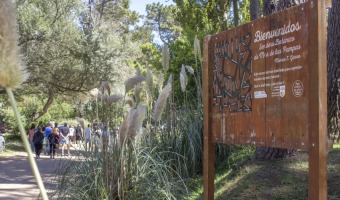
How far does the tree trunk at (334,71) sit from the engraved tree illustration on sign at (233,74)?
83.2 inches

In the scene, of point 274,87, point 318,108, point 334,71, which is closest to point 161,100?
point 274,87

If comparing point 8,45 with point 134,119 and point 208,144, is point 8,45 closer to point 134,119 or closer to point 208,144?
point 134,119

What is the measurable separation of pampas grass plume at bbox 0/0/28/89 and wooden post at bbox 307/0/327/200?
8.27 feet

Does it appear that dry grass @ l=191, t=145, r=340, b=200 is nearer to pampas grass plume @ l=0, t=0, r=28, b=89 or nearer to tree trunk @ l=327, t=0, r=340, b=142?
tree trunk @ l=327, t=0, r=340, b=142

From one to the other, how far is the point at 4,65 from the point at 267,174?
4968mm

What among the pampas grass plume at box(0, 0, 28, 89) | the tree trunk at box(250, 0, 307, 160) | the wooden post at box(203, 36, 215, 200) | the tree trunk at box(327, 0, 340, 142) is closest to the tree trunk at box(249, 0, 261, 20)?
the tree trunk at box(250, 0, 307, 160)

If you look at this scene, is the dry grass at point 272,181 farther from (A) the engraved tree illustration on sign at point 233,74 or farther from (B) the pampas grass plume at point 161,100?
(B) the pampas grass plume at point 161,100

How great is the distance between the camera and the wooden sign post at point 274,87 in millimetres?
3615

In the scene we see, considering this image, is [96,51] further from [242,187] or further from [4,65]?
[4,65]

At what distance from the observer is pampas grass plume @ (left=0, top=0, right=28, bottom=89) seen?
181 centimetres

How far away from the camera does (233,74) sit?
4.75m

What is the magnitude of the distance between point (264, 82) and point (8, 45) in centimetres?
287

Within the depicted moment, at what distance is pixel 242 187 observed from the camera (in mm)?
6062

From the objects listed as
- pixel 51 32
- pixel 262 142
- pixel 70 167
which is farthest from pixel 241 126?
pixel 51 32
